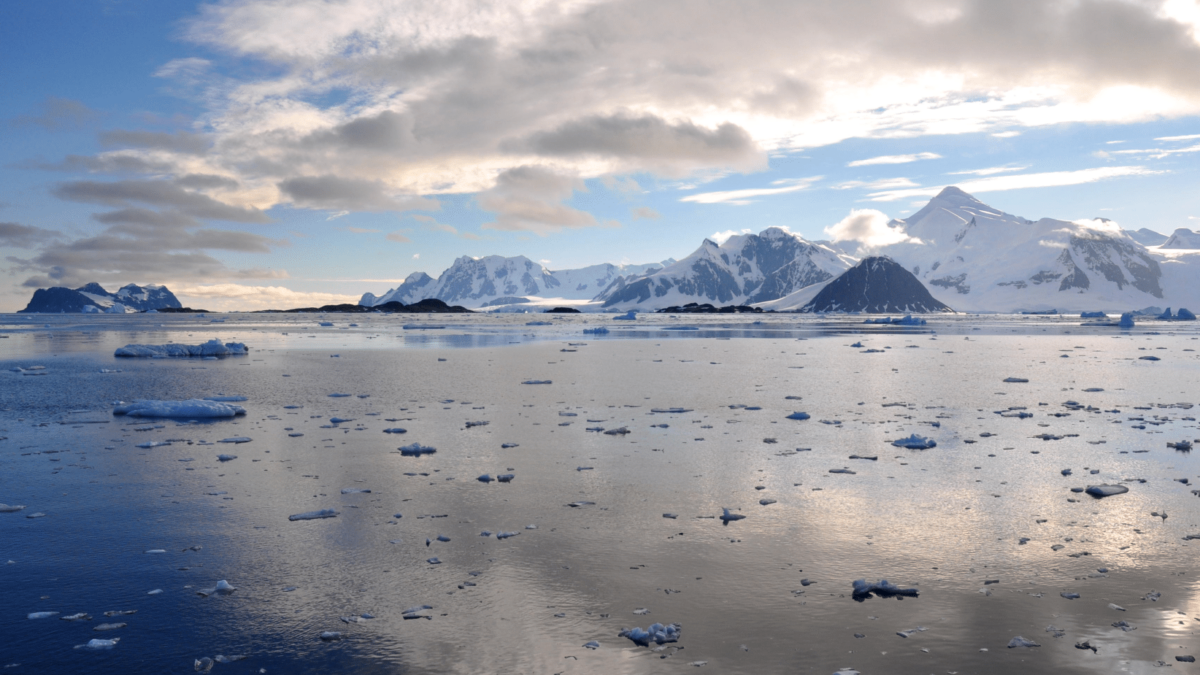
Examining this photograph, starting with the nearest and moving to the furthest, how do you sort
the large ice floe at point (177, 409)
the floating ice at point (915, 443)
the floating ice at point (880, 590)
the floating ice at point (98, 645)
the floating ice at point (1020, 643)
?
1. the floating ice at point (98, 645)
2. the floating ice at point (1020, 643)
3. the floating ice at point (880, 590)
4. the floating ice at point (915, 443)
5. the large ice floe at point (177, 409)

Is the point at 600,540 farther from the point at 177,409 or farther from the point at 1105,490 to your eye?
the point at 177,409

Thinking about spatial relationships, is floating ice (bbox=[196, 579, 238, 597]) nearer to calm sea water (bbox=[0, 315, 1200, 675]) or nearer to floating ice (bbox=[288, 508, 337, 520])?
calm sea water (bbox=[0, 315, 1200, 675])

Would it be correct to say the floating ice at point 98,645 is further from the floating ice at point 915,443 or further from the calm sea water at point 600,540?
the floating ice at point 915,443

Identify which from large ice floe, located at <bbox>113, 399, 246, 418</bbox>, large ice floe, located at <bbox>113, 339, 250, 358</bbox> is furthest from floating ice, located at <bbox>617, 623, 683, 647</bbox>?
large ice floe, located at <bbox>113, 339, 250, 358</bbox>

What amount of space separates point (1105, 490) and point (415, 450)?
46.5 ft

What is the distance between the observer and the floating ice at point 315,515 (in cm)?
1148

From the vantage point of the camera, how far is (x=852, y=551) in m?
9.90

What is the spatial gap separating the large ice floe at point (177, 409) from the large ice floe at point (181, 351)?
29.0m

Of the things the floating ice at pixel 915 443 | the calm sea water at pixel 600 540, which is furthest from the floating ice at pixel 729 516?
the floating ice at pixel 915 443

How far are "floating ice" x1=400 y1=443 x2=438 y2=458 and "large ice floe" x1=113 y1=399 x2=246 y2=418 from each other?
9.23 meters

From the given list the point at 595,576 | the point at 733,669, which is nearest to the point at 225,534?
the point at 595,576

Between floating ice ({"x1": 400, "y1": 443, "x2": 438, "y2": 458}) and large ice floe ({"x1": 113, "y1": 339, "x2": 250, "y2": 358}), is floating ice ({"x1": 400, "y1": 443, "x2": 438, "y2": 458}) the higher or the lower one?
the lower one

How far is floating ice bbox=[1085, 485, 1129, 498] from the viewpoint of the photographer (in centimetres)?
1277

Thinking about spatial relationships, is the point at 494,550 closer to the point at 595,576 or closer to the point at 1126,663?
the point at 595,576
